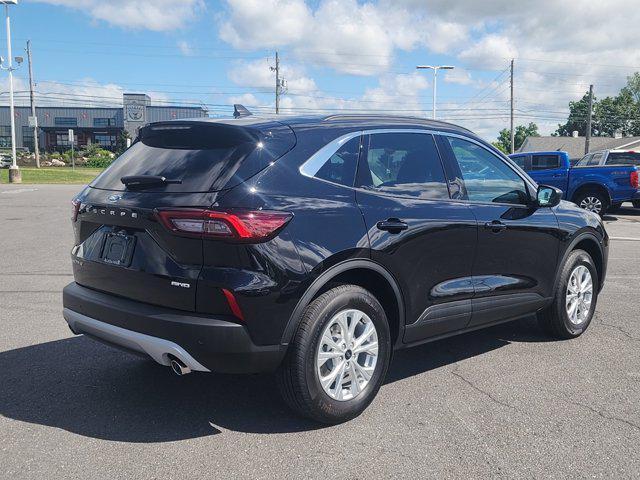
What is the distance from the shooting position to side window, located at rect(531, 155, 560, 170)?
17.3m

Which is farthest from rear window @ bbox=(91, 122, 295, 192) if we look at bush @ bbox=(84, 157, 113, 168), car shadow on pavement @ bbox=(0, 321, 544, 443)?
bush @ bbox=(84, 157, 113, 168)

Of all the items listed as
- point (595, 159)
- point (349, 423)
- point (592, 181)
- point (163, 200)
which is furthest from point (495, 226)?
point (595, 159)

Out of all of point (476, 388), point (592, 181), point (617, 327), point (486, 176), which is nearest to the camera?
point (476, 388)

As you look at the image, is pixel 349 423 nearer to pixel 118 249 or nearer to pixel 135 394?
pixel 135 394

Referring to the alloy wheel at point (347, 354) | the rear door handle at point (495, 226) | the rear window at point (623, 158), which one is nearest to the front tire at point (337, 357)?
the alloy wheel at point (347, 354)

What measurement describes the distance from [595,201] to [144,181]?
1522cm

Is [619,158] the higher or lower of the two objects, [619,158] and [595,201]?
the higher

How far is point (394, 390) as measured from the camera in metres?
4.26

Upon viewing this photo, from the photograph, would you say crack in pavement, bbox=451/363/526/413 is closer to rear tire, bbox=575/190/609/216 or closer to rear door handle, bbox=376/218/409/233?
rear door handle, bbox=376/218/409/233

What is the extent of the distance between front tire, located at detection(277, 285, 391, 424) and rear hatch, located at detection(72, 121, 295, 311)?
662 mm

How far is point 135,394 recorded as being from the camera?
4.15 meters

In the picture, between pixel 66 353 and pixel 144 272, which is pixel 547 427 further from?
pixel 66 353

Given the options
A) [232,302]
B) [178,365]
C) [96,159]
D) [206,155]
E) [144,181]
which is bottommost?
[178,365]

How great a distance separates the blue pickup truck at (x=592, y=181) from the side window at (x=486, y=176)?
11.2m
